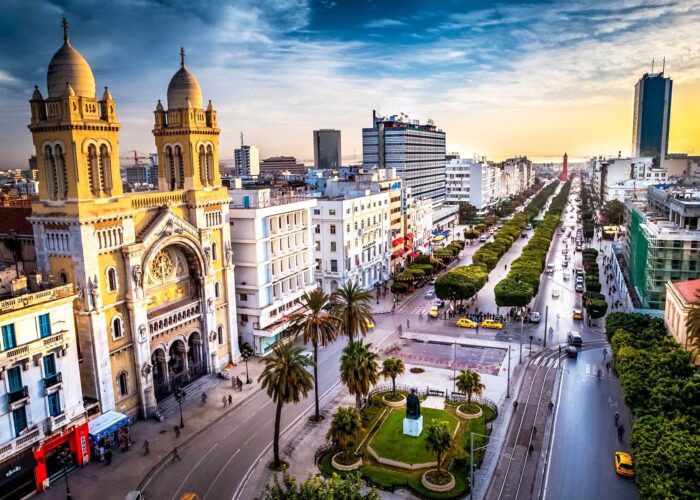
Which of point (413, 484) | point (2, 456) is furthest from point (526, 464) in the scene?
point (2, 456)

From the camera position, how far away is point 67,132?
5019cm

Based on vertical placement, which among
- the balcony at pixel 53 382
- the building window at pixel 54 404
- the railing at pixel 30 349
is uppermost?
the railing at pixel 30 349

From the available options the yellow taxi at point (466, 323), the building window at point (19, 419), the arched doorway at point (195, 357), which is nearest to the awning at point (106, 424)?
the building window at point (19, 419)

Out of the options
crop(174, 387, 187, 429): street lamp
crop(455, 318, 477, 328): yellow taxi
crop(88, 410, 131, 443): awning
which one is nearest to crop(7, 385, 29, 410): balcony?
crop(88, 410, 131, 443): awning

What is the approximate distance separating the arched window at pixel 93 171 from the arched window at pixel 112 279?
299 inches

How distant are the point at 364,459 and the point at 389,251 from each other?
73.7 m

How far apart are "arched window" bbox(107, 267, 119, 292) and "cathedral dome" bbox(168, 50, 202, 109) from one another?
22187 mm

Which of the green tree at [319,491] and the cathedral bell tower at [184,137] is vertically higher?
the cathedral bell tower at [184,137]

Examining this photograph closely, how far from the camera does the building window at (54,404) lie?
45906mm

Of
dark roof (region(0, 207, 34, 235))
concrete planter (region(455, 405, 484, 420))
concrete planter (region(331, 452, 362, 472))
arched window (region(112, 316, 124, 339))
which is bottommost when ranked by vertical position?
concrete planter (region(331, 452, 362, 472))

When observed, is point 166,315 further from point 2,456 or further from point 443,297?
point 443,297

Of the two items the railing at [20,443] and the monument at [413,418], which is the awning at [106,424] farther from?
the monument at [413,418]

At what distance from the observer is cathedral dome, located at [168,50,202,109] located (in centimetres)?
6406

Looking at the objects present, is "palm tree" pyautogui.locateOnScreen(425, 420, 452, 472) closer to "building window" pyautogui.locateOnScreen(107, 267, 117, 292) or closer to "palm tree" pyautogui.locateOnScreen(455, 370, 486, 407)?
"palm tree" pyautogui.locateOnScreen(455, 370, 486, 407)
